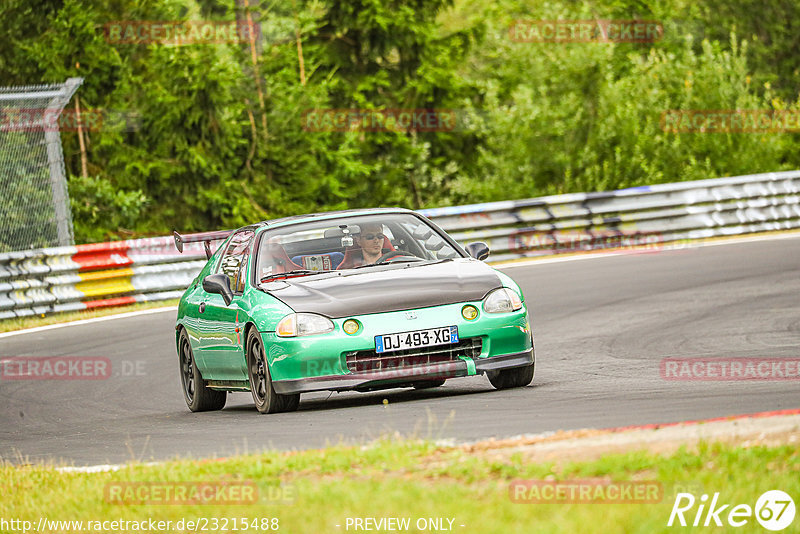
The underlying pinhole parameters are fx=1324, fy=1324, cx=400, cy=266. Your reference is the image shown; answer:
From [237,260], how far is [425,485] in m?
5.47

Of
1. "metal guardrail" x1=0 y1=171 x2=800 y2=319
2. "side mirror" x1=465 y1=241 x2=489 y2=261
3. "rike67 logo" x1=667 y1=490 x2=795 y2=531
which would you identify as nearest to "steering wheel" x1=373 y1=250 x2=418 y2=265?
"side mirror" x1=465 y1=241 x2=489 y2=261

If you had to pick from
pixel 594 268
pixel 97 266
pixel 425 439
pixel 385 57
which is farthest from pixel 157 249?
pixel 385 57

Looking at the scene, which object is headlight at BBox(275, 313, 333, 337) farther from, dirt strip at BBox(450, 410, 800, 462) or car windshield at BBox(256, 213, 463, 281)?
dirt strip at BBox(450, 410, 800, 462)

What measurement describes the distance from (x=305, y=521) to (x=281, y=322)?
392 centimetres

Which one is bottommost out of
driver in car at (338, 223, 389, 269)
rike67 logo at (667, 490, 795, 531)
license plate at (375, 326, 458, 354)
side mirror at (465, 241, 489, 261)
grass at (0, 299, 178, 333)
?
grass at (0, 299, 178, 333)

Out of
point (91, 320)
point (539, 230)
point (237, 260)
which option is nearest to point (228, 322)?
point (237, 260)

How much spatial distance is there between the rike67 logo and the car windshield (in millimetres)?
5445

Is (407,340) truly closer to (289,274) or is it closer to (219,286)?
(289,274)

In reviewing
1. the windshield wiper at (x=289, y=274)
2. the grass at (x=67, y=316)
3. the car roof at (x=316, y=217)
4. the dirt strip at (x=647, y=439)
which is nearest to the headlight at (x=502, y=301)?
the windshield wiper at (x=289, y=274)

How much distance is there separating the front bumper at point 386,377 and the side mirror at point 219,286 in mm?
1289

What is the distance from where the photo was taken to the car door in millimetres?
9844

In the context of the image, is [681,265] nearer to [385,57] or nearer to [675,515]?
[675,515]

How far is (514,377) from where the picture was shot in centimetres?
949

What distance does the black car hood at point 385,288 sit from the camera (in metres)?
8.91
